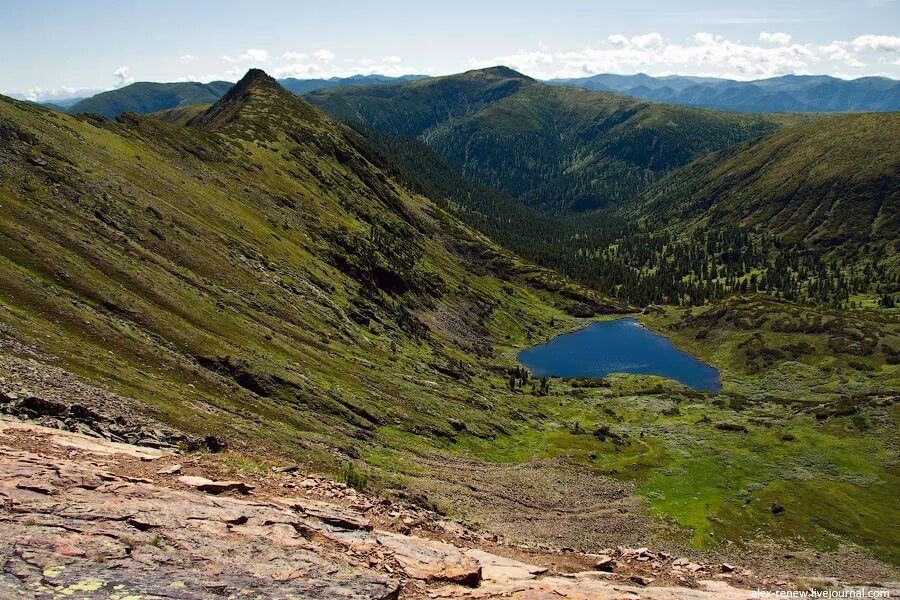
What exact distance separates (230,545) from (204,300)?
234ft

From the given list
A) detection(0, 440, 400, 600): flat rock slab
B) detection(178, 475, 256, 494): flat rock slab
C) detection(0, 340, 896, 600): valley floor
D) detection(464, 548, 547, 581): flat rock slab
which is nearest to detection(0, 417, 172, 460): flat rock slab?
detection(0, 340, 896, 600): valley floor

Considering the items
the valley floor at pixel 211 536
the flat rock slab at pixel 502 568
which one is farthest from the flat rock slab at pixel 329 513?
the flat rock slab at pixel 502 568

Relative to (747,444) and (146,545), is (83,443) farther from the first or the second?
(747,444)

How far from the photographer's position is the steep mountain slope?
59250 millimetres

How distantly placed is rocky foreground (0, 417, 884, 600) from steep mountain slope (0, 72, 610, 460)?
1795 centimetres

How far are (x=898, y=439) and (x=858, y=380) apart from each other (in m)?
55.7

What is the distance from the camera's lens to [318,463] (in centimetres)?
5516

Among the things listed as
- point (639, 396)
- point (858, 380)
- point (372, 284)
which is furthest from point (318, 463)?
point (858, 380)

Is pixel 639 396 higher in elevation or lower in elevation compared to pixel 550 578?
lower

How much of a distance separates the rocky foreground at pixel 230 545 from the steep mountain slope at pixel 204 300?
17.9 m

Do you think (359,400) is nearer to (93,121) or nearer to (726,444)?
(726,444)

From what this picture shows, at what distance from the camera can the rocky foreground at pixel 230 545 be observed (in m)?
20.6

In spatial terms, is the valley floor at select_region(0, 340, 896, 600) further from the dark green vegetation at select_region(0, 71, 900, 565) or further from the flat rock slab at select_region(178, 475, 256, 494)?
the dark green vegetation at select_region(0, 71, 900, 565)

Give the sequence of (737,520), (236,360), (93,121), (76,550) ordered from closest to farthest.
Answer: (76,550) < (236,360) < (737,520) < (93,121)
